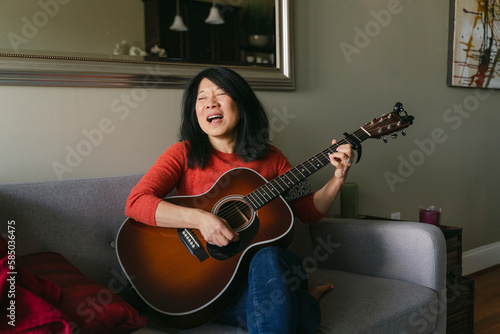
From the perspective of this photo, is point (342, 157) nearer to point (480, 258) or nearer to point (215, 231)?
point (215, 231)

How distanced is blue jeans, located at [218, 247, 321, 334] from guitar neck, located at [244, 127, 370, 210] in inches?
8.0

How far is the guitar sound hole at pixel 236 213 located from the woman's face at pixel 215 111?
0.27 m

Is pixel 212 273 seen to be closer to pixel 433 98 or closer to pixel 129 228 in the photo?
pixel 129 228

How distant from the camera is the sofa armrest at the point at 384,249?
5.10ft

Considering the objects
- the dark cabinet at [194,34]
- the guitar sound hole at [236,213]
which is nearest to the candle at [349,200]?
the dark cabinet at [194,34]

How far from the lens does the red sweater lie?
54.6 inches

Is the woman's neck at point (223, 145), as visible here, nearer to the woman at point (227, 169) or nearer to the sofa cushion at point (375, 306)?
the woman at point (227, 169)

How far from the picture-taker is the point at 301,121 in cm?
222

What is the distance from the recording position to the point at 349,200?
2.18 metres

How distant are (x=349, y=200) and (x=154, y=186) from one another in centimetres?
106

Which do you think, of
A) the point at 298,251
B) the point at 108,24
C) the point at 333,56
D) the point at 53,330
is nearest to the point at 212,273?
the point at 53,330

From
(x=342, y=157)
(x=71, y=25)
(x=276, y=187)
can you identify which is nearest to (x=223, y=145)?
(x=276, y=187)

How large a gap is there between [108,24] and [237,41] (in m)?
0.56

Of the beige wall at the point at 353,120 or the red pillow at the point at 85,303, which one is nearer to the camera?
the red pillow at the point at 85,303
